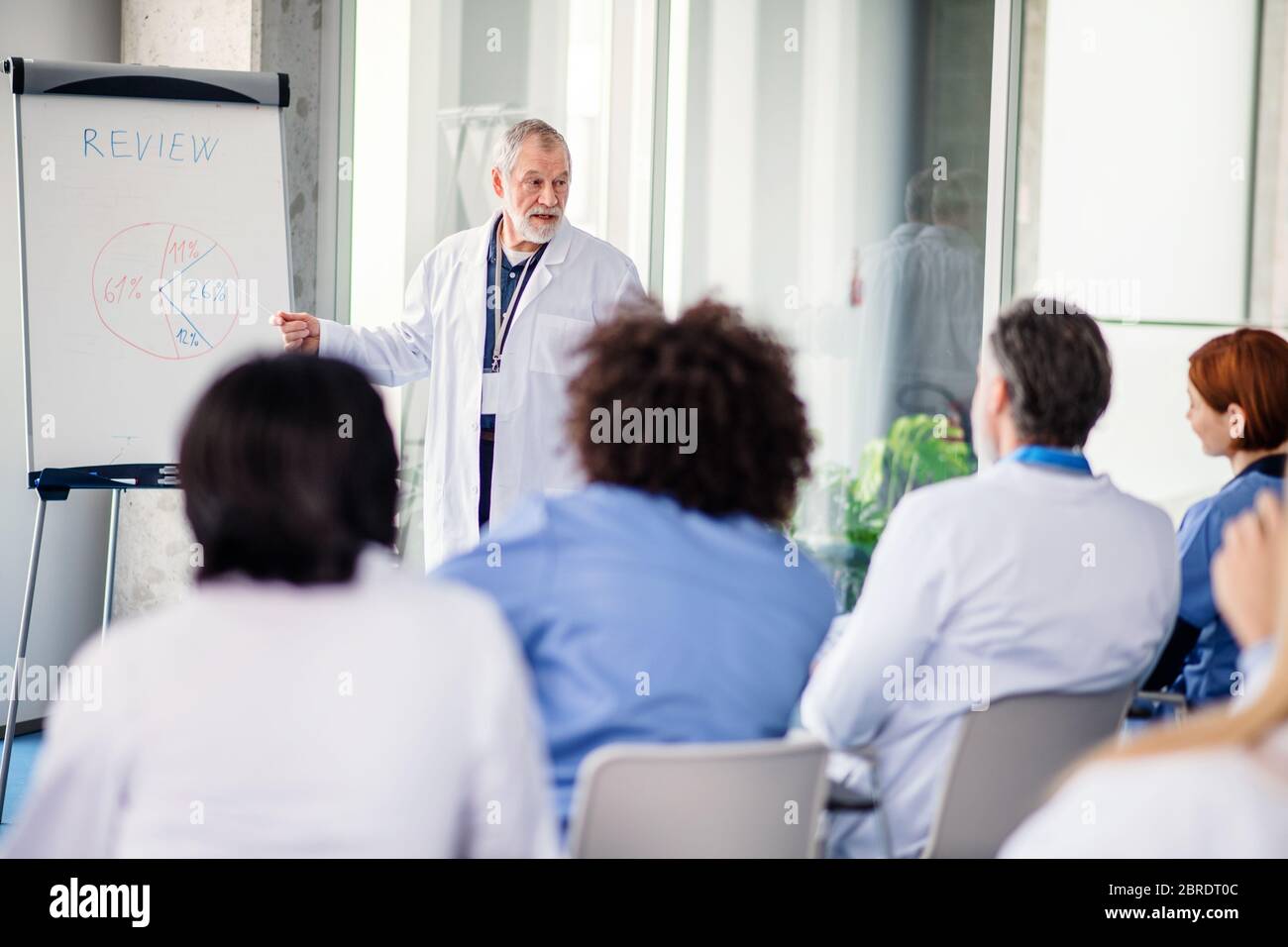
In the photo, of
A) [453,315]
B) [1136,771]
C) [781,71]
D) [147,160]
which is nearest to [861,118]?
[781,71]

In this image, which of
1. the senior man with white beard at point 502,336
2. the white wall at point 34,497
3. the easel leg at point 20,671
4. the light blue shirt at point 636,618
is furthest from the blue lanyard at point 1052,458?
the white wall at point 34,497

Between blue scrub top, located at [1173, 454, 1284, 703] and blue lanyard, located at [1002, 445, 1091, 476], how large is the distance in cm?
62

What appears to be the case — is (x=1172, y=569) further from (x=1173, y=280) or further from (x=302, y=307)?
(x=302, y=307)

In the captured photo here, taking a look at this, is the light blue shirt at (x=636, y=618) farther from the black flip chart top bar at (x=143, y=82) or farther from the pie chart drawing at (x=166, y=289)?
the black flip chart top bar at (x=143, y=82)

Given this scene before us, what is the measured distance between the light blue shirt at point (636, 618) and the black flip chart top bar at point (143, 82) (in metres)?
2.25

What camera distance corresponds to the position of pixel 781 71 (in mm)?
4309

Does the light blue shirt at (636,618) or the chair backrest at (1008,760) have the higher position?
the light blue shirt at (636,618)

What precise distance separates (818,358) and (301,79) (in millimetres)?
1918

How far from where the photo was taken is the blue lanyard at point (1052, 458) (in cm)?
188

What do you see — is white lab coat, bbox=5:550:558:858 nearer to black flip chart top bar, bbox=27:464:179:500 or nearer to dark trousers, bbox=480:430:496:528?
black flip chart top bar, bbox=27:464:179:500

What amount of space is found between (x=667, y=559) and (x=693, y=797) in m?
0.28

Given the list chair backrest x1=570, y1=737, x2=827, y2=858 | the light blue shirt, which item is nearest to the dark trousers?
the light blue shirt

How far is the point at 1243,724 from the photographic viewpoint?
0.75m

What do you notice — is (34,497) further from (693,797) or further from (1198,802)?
(1198,802)
